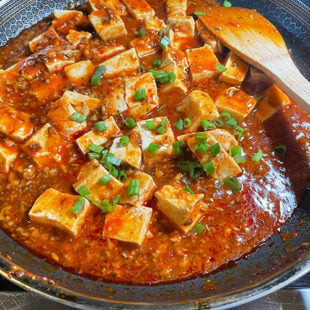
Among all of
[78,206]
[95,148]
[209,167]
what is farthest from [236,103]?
[78,206]

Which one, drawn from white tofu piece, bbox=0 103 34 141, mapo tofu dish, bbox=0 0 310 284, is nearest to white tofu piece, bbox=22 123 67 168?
mapo tofu dish, bbox=0 0 310 284

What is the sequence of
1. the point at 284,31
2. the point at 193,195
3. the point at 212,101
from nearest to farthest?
the point at 193,195
the point at 212,101
the point at 284,31

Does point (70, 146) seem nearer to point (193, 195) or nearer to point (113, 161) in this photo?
point (113, 161)

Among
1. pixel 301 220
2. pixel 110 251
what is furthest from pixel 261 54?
pixel 110 251

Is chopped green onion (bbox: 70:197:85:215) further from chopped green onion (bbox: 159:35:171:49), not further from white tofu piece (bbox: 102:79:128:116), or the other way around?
chopped green onion (bbox: 159:35:171:49)

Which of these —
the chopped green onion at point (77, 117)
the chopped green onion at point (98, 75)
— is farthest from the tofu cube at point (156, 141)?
the chopped green onion at point (98, 75)

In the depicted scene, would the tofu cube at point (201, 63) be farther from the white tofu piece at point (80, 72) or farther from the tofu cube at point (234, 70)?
the white tofu piece at point (80, 72)

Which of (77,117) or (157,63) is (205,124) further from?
(77,117)
